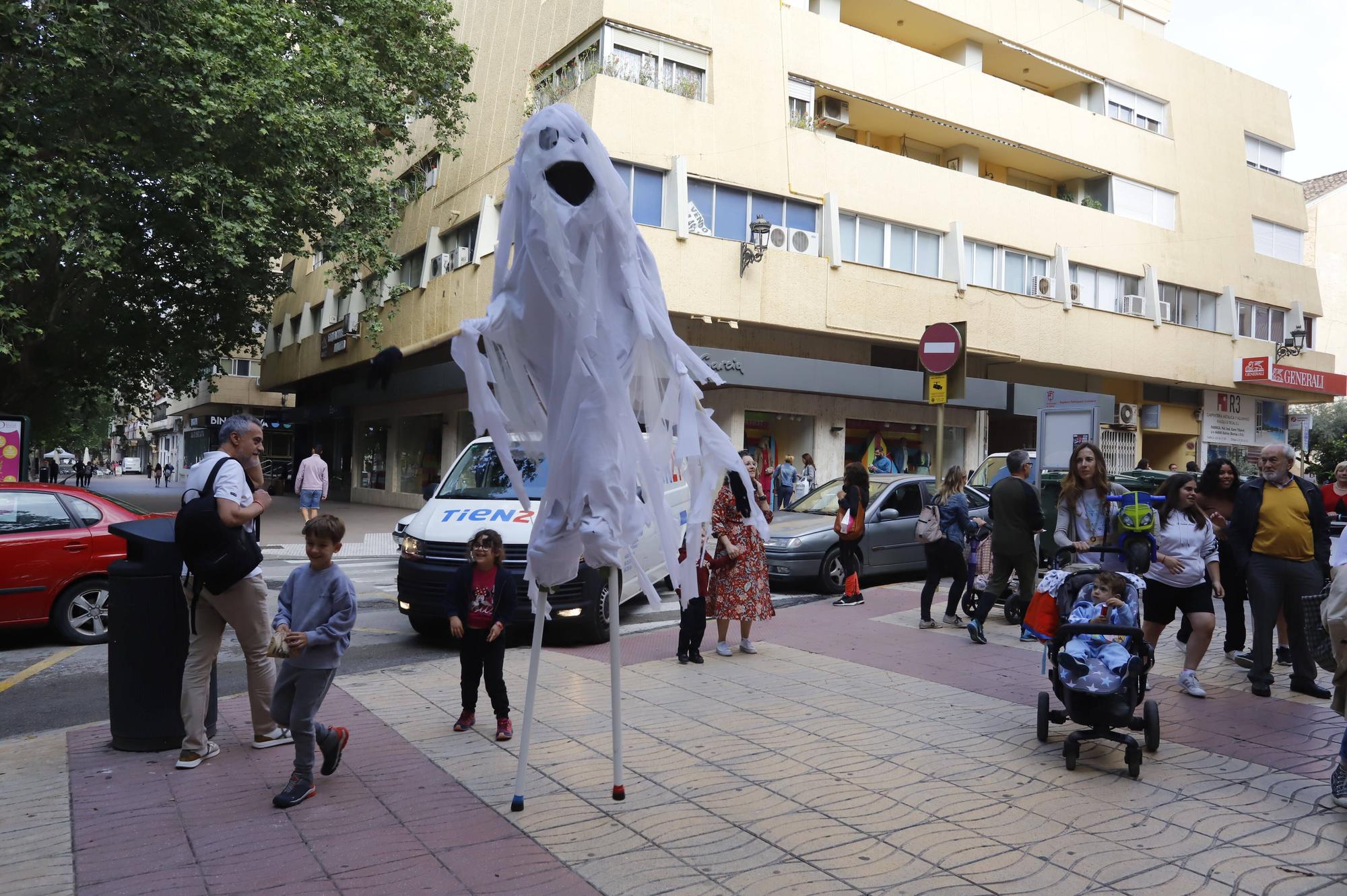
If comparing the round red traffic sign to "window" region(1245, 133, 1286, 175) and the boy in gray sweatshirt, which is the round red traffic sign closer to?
the boy in gray sweatshirt

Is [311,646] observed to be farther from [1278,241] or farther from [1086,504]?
[1278,241]

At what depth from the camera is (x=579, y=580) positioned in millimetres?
8359

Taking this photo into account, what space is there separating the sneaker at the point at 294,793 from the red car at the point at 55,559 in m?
4.79

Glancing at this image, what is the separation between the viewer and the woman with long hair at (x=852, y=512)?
34.9ft

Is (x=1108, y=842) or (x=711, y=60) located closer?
(x=1108, y=842)

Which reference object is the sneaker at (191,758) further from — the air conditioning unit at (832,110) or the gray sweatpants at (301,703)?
the air conditioning unit at (832,110)

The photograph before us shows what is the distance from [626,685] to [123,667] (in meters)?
3.21

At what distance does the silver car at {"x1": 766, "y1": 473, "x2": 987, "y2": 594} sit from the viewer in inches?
466

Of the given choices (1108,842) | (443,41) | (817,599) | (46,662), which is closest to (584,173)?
(1108,842)

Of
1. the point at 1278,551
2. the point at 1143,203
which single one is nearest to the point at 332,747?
the point at 1278,551

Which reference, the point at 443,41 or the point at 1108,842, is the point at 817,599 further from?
the point at 443,41

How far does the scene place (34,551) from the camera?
8.27 metres

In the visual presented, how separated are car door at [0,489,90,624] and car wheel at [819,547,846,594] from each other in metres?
7.95

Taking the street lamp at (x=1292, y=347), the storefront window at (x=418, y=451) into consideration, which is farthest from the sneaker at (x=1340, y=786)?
the street lamp at (x=1292, y=347)
